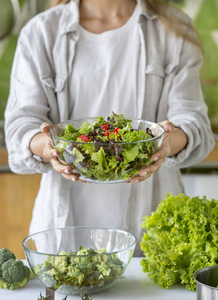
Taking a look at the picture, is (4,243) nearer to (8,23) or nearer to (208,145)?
(8,23)

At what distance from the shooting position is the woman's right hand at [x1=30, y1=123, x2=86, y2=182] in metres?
1.39

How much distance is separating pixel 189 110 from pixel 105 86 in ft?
0.99

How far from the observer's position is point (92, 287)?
126 centimetres

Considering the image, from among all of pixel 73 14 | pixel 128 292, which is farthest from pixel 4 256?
pixel 73 14

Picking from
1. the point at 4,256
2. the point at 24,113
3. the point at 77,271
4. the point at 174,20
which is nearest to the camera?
the point at 77,271

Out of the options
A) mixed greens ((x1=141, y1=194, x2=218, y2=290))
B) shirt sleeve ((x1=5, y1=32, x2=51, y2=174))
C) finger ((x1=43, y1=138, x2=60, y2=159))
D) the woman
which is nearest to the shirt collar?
the woman

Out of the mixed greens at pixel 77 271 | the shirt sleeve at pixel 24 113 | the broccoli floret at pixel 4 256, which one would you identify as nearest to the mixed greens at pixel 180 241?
the mixed greens at pixel 77 271

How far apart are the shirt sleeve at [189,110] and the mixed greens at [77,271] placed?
0.58m

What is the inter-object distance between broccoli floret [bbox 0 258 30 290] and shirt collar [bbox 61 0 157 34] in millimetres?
876

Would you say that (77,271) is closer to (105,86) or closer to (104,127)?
(104,127)

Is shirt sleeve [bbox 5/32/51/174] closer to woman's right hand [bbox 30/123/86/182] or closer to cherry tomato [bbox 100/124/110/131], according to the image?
woman's right hand [bbox 30/123/86/182]

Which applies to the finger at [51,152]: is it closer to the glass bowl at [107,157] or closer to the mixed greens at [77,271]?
the glass bowl at [107,157]

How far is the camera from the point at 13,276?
1.30 metres

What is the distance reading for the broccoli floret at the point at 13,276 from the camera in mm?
1299
